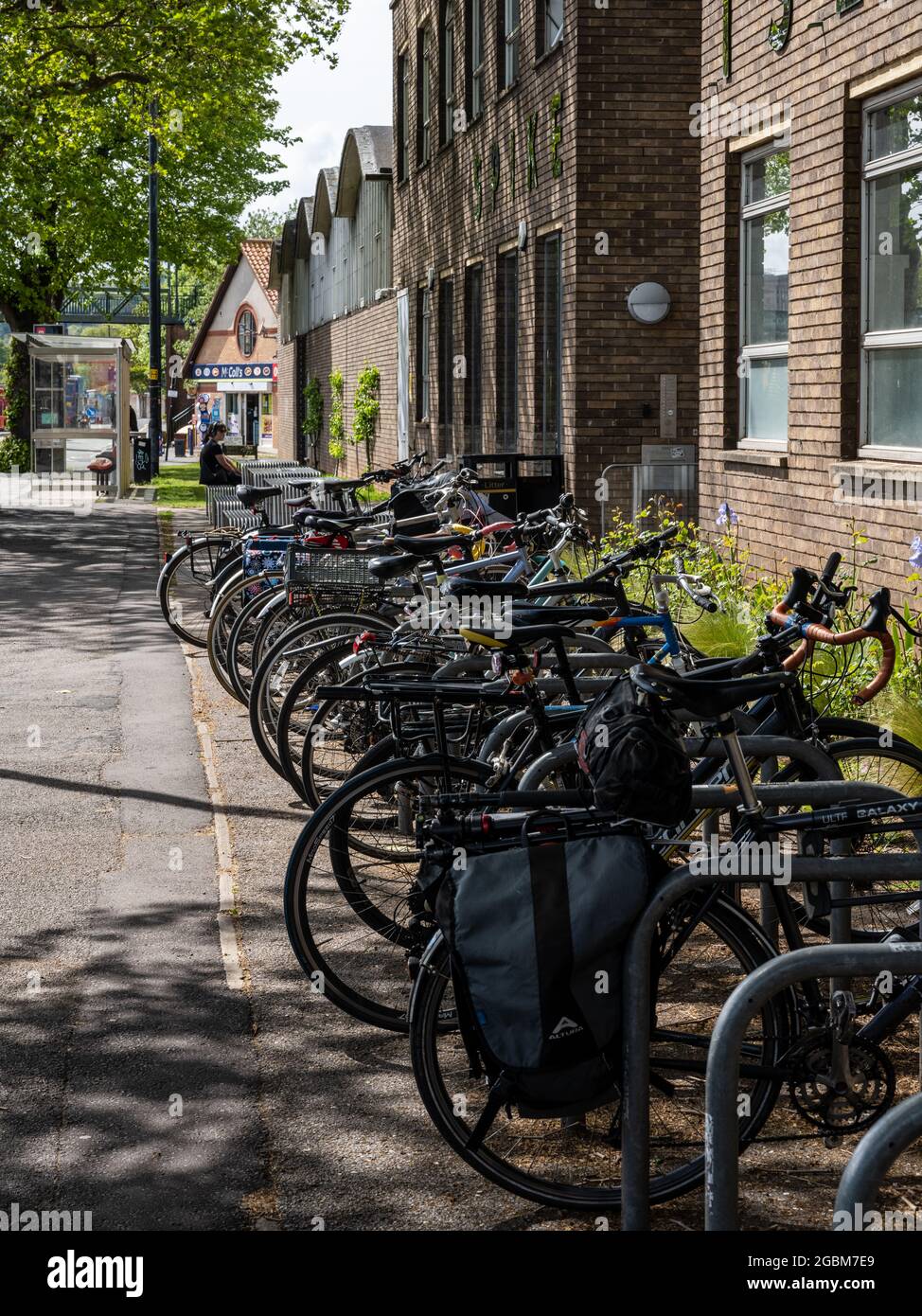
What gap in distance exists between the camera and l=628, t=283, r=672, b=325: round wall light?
49.6ft

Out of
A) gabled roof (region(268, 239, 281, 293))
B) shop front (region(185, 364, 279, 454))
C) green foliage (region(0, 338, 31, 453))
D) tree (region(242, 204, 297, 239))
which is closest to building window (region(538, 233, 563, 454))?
green foliage (region(0, 338, 31, 453))

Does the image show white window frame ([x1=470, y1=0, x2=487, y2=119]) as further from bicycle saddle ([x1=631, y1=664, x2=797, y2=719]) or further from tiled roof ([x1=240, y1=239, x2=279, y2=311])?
tiled roof ([x1=240, y1=239, x2=279, y2=311])

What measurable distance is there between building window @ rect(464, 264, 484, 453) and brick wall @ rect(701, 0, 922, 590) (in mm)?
9374

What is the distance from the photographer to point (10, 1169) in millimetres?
4016

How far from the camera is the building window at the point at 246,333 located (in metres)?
81.1

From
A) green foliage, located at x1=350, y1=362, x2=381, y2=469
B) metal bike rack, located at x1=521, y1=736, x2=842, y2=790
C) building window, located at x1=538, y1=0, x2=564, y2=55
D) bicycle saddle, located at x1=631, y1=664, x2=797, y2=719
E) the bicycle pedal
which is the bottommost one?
the bicycle pedal

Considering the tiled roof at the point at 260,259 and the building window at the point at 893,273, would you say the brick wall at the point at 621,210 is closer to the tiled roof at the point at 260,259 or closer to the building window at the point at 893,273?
the building window at the point at 893,273

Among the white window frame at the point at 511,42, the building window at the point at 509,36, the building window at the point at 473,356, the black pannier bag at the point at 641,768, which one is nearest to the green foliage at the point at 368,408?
the building window at the point at 473,356

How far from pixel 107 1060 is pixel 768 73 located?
7.56 meters

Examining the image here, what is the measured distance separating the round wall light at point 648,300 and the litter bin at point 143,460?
2466 centimetres

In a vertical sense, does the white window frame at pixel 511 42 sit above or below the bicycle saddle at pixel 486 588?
above

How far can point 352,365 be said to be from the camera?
118 ft

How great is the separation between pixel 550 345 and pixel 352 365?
65.5 ft
